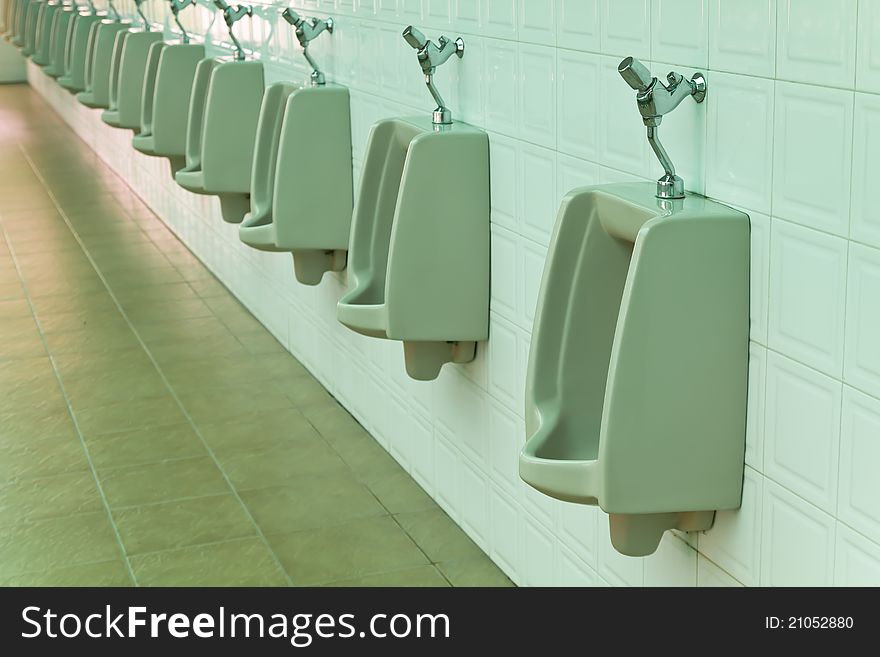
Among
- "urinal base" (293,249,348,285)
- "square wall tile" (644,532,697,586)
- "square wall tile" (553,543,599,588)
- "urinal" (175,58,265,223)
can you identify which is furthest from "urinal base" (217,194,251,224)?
"square wall tile" (644,532,697,586)

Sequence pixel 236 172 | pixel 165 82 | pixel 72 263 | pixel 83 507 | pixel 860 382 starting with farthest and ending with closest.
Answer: pixel 72 263 → pixel 165 82 → pixel 236 172 → pixel 83 507 → pixel 860 382

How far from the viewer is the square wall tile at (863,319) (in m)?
1.50

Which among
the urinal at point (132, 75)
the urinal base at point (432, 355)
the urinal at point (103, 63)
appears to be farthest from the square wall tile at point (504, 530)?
the urinal at point (103, 63)

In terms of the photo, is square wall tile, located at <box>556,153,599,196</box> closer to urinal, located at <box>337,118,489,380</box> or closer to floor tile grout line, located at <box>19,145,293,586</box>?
urinal, located at <box>337,118,489,380</box>

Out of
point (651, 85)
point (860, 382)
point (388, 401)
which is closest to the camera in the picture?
point (860, 382)

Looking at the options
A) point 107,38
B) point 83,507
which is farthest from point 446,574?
point 107,38

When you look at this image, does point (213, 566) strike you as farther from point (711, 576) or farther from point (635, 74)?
point (635, 74)

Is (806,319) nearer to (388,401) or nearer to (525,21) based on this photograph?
(525,21)

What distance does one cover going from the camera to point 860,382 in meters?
1.55

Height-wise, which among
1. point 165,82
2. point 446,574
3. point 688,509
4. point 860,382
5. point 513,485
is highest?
point 165,82

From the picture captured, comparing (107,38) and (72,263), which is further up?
(107,38)

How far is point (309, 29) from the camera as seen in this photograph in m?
3.53

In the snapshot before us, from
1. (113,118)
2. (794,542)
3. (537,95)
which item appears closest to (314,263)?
(537,95)

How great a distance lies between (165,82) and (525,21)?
8.92ft
